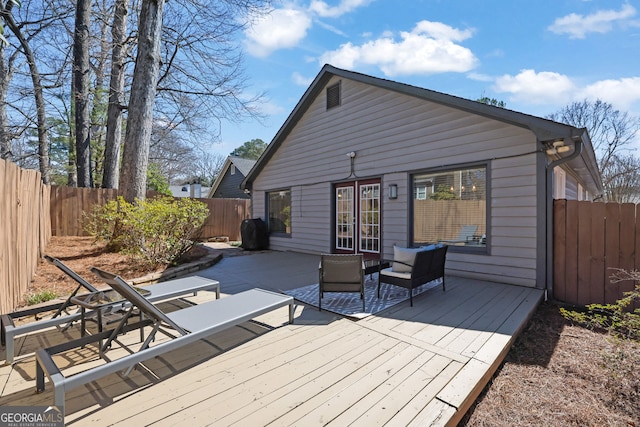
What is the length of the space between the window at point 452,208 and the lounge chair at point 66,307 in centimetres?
437

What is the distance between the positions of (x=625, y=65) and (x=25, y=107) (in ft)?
86.7

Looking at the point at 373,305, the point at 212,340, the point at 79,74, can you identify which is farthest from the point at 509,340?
the point at 79,74

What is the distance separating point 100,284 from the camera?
505 cm

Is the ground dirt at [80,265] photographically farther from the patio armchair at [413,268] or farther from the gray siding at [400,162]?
the patio armchair at [413,268]

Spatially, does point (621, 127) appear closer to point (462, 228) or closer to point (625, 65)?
point (625, 65)

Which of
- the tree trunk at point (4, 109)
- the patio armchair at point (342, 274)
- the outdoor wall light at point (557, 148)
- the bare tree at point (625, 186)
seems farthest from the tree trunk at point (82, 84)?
the bare tree at point (625, 186)

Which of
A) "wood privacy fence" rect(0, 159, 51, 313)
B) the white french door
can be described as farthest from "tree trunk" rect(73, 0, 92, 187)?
the white french door

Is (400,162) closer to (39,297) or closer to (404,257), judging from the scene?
(404,257)

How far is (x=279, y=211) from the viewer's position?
1040cm

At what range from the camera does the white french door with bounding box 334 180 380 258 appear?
293 inches

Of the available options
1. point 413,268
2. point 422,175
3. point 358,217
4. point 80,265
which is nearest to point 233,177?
point 358,217

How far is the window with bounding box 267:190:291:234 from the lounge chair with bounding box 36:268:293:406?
625 cm

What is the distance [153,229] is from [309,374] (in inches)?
196

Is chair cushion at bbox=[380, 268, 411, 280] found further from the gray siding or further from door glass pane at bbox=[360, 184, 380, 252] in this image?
door glass pane at bbox=[360, 184, 380, 252]
